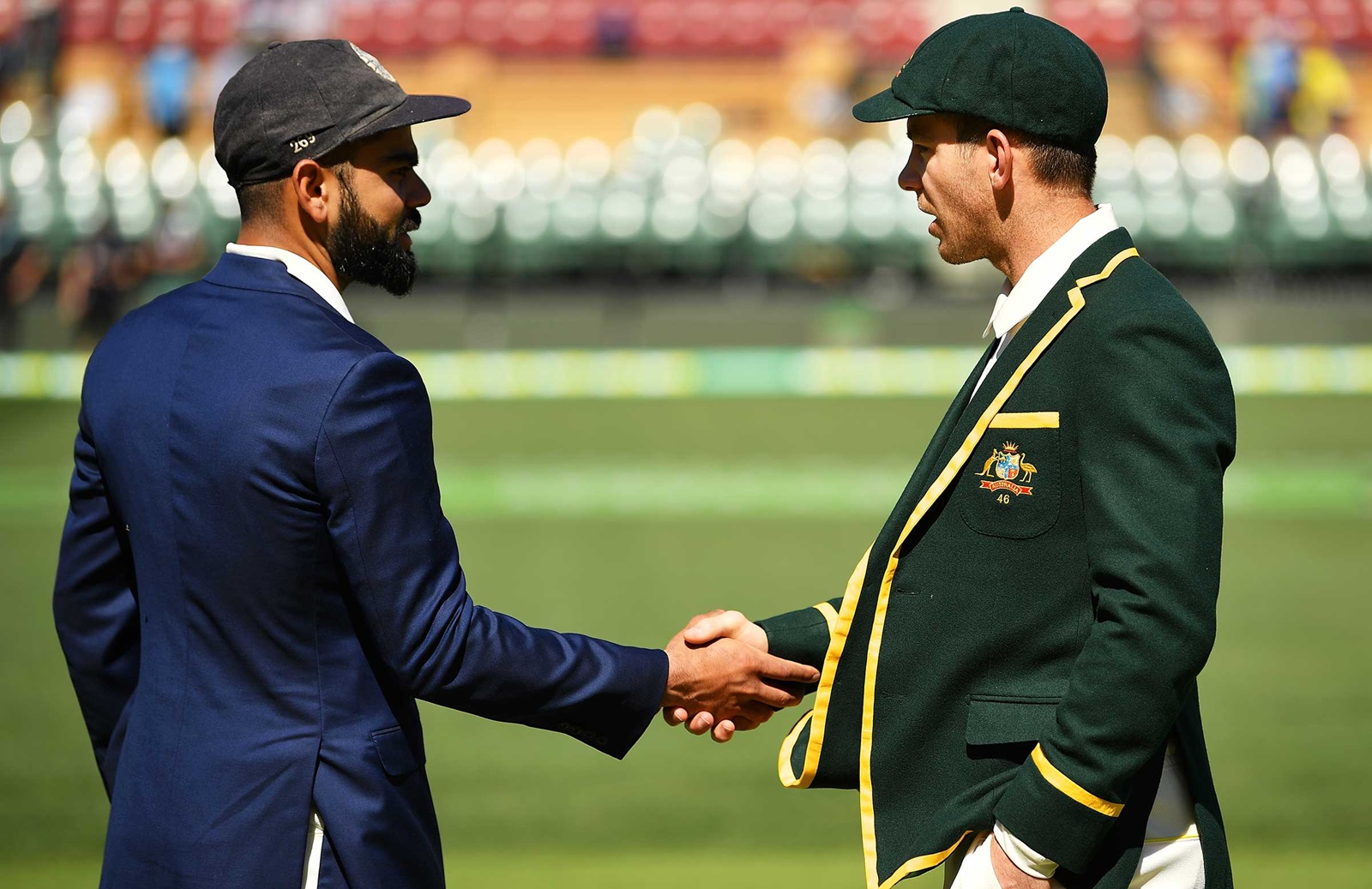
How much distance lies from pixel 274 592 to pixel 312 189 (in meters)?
0.60

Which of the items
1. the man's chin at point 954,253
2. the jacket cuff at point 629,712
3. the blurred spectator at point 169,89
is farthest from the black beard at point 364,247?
the blurred spectator at point 169,89

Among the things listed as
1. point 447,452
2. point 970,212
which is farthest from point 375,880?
point 447,452

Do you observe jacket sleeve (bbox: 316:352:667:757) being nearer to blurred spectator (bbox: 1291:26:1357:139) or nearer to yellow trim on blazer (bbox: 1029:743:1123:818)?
yellow trim on blazer (bbox: 1029:743:1123:818)

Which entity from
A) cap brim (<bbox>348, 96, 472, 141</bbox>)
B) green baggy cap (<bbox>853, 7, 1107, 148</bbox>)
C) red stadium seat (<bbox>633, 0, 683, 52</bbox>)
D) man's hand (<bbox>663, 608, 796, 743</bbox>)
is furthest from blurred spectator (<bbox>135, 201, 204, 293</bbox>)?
green baggy cap (<bbox>853, 7, 1107, 148</bbox>)

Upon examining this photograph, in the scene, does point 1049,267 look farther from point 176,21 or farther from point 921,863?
point 176,21

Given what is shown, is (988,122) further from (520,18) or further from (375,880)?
(520,18)

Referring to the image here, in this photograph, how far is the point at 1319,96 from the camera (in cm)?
2162

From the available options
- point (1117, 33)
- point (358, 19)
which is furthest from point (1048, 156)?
point (358, 19)

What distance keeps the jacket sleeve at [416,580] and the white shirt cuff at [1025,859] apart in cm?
67

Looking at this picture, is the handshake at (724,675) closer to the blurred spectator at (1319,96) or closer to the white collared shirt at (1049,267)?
the white collared shirt at (1049,267)

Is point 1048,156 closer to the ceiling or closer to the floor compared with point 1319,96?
closer to the floor

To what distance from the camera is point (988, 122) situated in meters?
2.08

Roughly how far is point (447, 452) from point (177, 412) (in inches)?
353

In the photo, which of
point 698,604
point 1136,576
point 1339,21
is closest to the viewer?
point 1136,576
